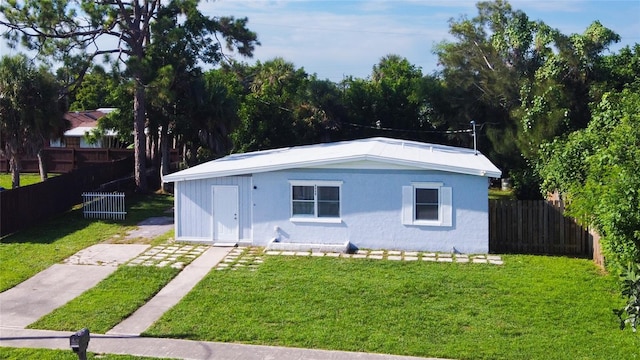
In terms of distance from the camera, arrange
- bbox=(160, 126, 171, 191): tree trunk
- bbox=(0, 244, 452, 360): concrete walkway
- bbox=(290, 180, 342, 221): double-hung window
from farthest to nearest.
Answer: bbox=(160, 126, 171, 191): tree trunk, bbox=(290, 180, 342, 221): double-hung window, bbox=(0, 244, 452, 360): concrete walkway

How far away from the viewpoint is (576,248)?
1756cm

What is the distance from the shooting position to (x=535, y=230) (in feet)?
58.5

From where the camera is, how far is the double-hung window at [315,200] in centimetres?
1831

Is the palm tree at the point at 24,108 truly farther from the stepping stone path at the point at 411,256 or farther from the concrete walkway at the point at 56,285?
the stepping stone path at the point at 411,256

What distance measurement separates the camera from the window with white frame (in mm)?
17703

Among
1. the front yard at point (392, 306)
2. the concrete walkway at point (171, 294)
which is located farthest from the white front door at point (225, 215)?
the front yard at point (392, 306)

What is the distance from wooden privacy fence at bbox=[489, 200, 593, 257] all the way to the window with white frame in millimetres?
1446

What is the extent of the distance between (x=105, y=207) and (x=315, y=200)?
835 cm

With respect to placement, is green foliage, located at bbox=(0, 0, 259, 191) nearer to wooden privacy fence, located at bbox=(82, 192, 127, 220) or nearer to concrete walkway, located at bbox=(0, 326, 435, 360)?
wooden privacy fence, located at bbox=(82, 192, 127, 220)

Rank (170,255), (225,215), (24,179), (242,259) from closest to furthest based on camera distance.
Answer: (242,259)
(170,255)
(225,215)
(24,179)

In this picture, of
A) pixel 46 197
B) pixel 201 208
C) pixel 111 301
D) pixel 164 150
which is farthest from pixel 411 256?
pixel 164 150

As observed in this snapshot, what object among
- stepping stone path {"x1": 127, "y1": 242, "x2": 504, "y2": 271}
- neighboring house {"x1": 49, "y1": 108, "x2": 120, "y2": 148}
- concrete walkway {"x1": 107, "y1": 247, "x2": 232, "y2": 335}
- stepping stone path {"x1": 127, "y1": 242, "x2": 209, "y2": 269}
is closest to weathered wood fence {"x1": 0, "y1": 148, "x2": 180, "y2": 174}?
neighboring house {"x1": 49, "y1": 108, "x2": 120, "y2": 148}

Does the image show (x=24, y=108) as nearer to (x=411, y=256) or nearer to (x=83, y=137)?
(x=83, y=137)

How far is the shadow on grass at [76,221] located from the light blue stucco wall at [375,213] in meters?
5.46
